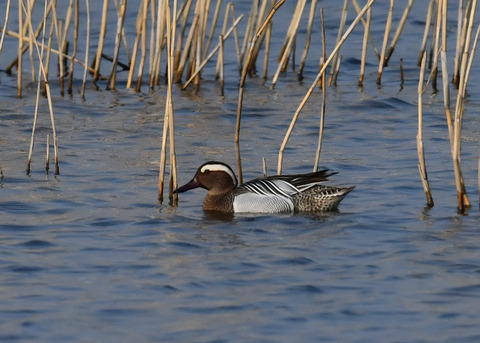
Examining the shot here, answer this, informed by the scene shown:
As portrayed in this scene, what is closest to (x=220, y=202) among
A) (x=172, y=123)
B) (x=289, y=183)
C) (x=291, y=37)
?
(x=289, y=183)

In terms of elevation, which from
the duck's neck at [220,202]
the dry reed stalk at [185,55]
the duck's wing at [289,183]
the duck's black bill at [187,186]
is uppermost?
the dry reed stalk at [185,55]

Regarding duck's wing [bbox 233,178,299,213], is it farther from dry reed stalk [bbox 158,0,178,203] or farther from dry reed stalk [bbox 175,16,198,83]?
dry reed stalk [bbox 175,16,198,83]

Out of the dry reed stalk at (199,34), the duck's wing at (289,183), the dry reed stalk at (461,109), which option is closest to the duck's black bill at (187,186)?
the duck's wing at (289,183)

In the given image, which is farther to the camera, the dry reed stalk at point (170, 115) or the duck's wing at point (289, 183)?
the duck's wing at point (289, 183)

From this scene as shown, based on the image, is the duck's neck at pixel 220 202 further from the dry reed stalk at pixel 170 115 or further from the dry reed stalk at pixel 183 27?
the dry reed stalk at pixel 183 27

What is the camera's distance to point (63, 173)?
973 centimetres

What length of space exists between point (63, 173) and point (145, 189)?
0.97 metres

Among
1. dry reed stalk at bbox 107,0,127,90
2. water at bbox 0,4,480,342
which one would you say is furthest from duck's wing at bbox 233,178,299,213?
dry reed stalk at bbox 107,0,127,90

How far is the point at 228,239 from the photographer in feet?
25.2

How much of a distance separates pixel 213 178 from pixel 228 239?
121 cm

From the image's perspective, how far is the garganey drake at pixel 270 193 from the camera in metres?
8.50

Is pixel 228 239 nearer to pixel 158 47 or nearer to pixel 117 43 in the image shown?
pixel 158 47

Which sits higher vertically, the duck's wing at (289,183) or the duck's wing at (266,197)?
the duck's wing at (289,183)

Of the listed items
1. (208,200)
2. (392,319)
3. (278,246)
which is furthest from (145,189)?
(392,319)
